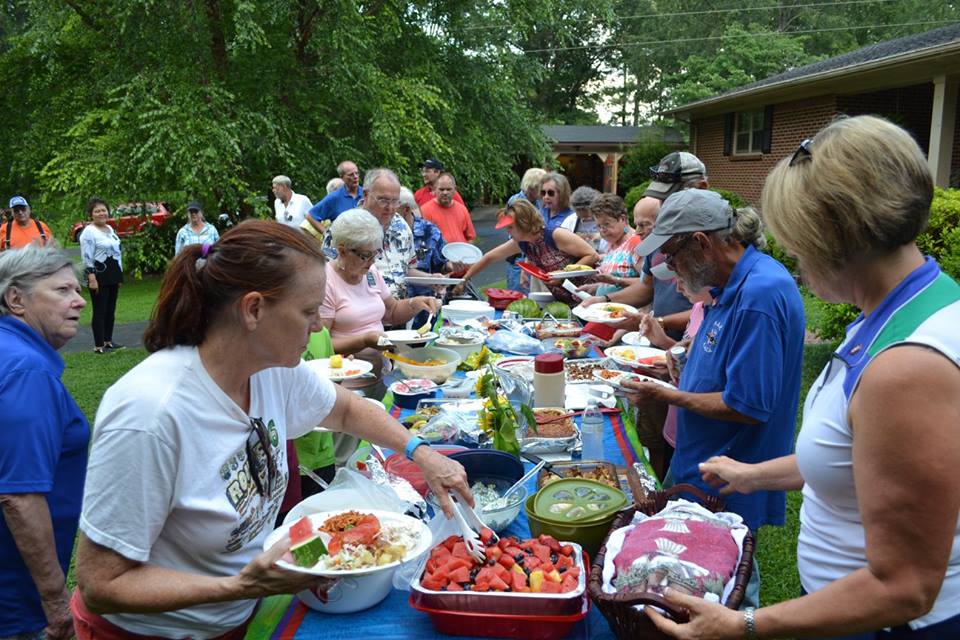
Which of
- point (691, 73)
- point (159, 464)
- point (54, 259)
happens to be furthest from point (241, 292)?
point (691, 73)

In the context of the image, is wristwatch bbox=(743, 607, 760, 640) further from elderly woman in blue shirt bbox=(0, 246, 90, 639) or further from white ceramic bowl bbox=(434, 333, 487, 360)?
white ceramic bowl bbox=(434, 333, 487, 360)

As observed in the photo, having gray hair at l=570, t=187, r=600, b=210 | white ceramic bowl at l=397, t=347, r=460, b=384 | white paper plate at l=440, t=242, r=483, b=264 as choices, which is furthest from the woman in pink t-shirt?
gray hair at l=570, t=187, r=600, b=210

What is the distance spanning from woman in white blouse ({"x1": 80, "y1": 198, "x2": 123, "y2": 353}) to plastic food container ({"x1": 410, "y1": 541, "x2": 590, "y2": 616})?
8.92 metres

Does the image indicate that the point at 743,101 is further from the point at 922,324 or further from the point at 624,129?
the point at 922,324

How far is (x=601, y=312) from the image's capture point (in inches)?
177

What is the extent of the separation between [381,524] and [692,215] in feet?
4.88

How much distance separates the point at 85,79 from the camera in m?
14.9

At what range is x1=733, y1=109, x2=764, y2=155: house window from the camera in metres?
Result: 17.6

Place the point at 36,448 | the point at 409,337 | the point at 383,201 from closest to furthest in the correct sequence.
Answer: the point at 36,448
the point at 409,337
the point at 383,201

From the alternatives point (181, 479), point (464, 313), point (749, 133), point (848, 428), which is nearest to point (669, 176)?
point (464, 313)

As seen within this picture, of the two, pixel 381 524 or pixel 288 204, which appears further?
pixel 288 204

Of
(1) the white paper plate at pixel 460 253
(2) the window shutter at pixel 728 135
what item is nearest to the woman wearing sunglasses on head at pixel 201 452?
(1) the white paper plate at pixel 460 253

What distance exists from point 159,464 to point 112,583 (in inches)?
10.5

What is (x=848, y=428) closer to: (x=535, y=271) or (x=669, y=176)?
(x=669, y=176)
